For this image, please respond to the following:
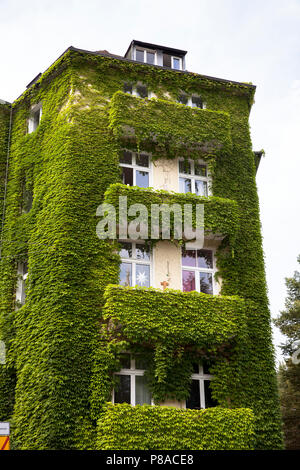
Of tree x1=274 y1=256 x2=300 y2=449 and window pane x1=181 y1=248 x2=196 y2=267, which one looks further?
tree x1=274 y1=256 x2=300 y2=449

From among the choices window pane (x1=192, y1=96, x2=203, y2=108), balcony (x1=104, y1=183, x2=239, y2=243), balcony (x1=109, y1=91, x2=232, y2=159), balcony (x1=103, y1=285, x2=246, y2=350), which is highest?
window pane (x1=192, y1=96, x2=203, y2=108)

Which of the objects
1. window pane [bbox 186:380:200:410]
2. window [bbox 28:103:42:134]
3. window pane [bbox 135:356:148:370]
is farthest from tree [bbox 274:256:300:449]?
window [bbox 28:103:42:134]

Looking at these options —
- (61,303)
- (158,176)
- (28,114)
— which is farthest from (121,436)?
(28,114)

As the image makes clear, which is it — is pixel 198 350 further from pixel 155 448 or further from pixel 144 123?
pixel 144 123

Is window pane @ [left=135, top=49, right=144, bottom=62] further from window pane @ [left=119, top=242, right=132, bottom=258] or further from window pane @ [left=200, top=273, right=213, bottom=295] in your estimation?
window pane @ [left=200, top=273, right=213, bottom=295]

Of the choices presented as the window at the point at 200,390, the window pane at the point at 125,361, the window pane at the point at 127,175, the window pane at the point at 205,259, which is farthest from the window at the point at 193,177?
the window pane at the point at 125,361

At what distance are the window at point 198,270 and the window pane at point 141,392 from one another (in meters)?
3.75

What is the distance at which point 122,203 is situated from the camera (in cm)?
2061

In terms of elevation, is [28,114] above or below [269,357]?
above

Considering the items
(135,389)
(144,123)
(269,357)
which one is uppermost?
(144,123)

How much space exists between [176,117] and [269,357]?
10069mm

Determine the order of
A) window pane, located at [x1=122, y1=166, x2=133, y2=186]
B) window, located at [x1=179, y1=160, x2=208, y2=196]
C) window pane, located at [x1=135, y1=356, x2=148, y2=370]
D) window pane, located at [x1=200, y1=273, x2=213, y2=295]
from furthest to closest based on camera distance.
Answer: window, located at [x1=179, y1=160, x2=208, y2=196]
window pane, located at [x1=122, y1=166, x2=133, y2=186]
window pane, located at [x1=200, y1=273, x2=213, y2=295]
window pane, located at [x1=135, y1=356, x2=148, y2=370]

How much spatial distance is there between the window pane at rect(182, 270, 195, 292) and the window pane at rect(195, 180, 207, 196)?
357cm

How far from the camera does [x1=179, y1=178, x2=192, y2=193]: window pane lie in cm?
2312
